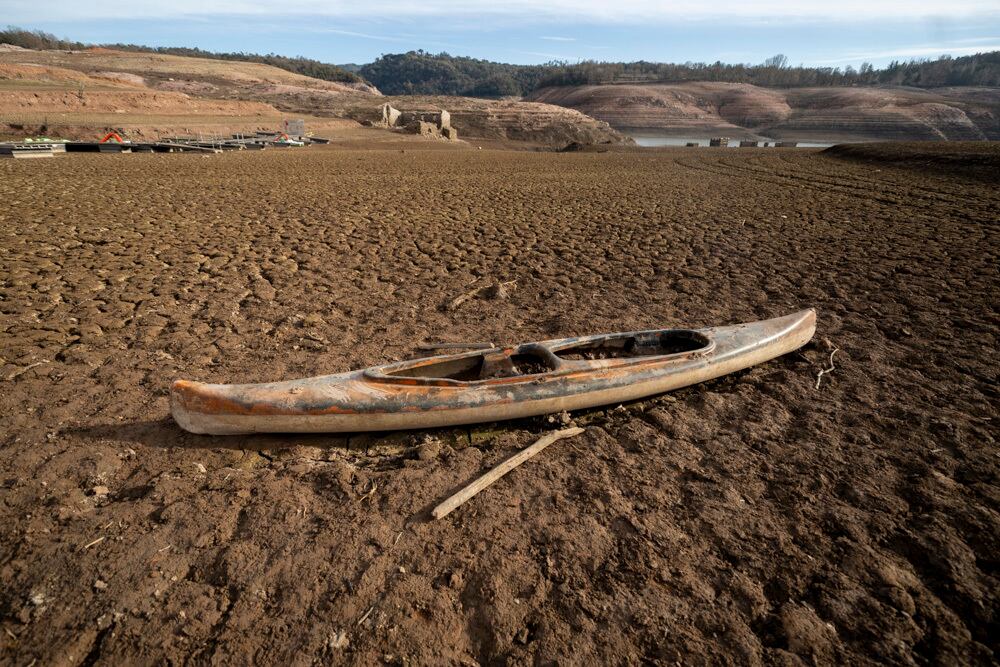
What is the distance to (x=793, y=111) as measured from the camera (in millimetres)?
65062

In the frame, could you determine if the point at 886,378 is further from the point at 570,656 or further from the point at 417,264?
the point at 417,264

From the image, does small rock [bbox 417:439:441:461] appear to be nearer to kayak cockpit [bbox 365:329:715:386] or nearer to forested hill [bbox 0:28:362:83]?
kayak cockpit [bbox 365:329:715:386]

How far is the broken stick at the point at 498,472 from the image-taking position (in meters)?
2.07

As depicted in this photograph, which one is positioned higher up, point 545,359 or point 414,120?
point 414,120

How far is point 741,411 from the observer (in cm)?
280

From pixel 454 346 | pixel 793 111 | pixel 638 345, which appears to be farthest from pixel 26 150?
pixel 793 111

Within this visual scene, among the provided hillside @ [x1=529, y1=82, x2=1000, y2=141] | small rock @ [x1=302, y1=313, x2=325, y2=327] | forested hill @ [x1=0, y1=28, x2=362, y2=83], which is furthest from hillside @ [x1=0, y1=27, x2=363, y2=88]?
small rock @ [x1=302, y1=313, x2=325, y2=327]

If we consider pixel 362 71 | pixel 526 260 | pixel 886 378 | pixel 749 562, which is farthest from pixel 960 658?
pixel 362 71

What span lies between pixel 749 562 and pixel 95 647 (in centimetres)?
221

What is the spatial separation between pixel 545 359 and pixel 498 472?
2.64ft

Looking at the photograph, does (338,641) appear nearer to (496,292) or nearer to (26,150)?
(496,292)

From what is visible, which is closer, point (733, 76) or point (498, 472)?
point (498, 472)

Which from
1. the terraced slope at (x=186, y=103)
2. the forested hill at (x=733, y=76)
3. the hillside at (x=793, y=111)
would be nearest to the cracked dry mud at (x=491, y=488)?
the terraced slope at (x=186, y=103)

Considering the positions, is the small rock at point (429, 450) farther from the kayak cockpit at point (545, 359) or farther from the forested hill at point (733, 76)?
the forested hill at point (733, 76)
